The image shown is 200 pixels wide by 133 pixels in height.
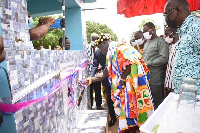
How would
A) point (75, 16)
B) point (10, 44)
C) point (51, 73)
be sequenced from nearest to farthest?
point (10, 44) < point (51, 73) < point (75, 16)

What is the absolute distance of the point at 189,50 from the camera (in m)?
1.72

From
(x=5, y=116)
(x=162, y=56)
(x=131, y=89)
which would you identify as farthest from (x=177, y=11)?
(x=5, y=116)

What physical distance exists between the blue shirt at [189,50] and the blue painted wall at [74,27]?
248cm

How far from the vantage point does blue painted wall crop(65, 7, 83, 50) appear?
376 centimetres

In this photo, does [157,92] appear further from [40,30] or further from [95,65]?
[40,30]

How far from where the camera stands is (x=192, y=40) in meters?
1.65

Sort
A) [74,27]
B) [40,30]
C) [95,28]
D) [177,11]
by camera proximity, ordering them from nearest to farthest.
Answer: [40,30] < [177,11] < [74,27] < [95,28]

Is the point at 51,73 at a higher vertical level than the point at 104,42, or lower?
lower

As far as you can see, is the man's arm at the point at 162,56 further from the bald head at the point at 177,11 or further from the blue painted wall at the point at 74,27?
the blue painted wall at the point at 74,27

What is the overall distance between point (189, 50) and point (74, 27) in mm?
2734

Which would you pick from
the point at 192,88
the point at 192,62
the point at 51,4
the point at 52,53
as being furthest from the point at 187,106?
the point at 51,4

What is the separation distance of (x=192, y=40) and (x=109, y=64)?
154 cm

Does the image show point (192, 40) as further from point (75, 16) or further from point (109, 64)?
point (75, 16)

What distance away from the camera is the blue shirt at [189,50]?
64.3 inches
